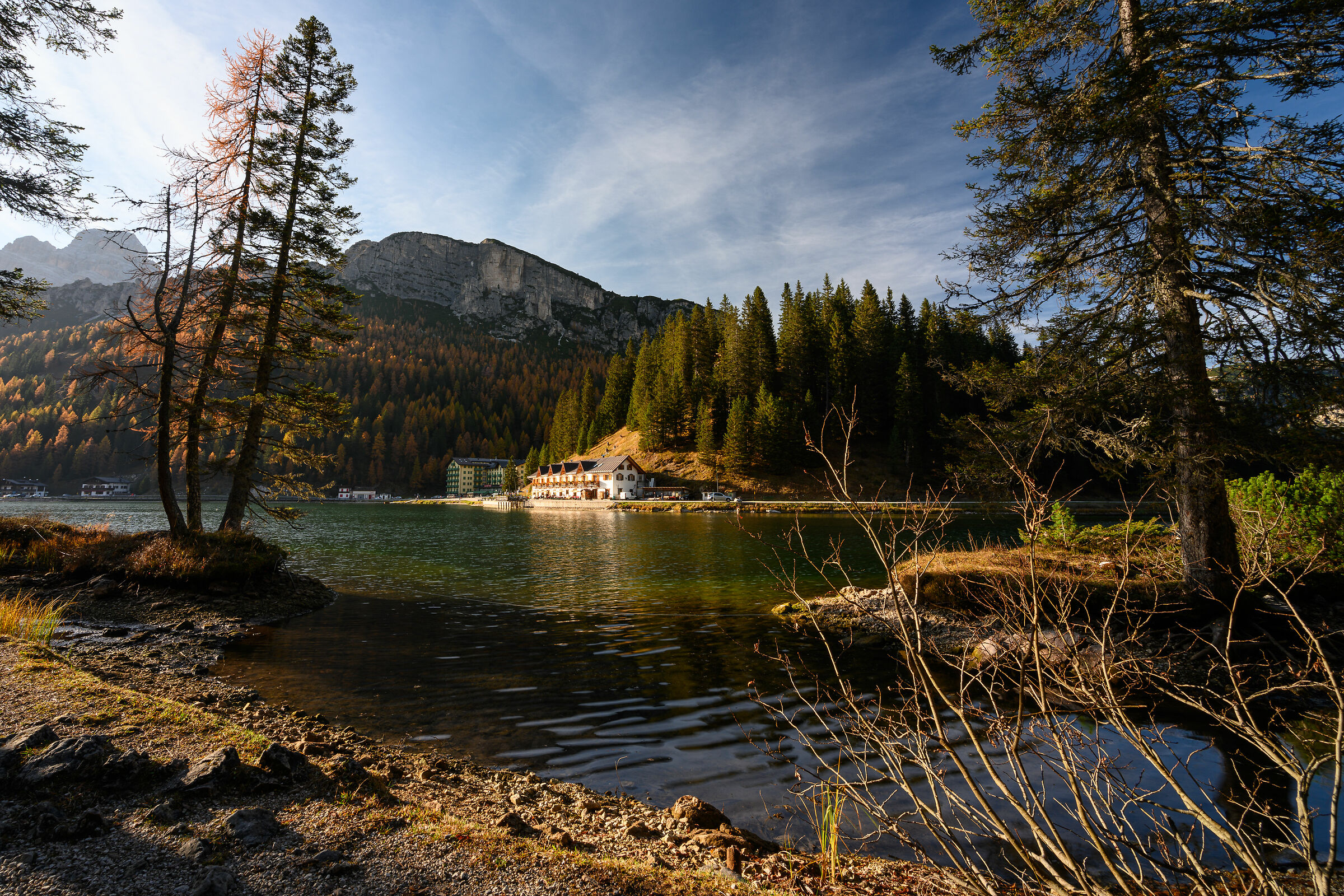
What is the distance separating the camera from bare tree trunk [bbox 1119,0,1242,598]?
30.1 feet

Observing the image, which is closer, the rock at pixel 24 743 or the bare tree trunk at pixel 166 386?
the rock at pixel 24 743

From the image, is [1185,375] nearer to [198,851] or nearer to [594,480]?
[198,851]

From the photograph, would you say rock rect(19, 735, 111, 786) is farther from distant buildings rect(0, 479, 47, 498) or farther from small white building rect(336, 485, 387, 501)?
distant buildings rect(0, 479, 47, 498)

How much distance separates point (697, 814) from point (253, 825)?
345 cm

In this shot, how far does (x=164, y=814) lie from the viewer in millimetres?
3893

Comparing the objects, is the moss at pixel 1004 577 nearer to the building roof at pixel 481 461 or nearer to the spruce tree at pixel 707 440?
the spruce tree at pixel 707 440

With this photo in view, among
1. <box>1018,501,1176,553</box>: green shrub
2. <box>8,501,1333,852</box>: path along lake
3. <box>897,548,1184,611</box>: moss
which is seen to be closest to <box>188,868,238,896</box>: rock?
<box>8,501,1333,852</box>: path along lake

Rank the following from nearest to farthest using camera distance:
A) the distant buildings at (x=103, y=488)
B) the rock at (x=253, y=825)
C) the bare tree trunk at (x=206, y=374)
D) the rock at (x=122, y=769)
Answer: the rock at (x=253, y=825), the rock at (x=122, y=769), the bare tree trunk at (x=206, y=374), the distant buildings at (x=103, y=488)

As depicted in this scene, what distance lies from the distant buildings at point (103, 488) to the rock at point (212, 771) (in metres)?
178

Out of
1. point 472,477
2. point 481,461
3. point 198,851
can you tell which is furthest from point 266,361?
point 481,461

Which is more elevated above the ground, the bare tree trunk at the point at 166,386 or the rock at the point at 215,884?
the bare tree trunk at the point at 166,386

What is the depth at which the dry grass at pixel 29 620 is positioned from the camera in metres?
8.61

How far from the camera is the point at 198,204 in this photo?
15.8m

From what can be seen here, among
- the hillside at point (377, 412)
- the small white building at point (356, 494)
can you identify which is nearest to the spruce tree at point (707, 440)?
the hillside at point (377, 412)
